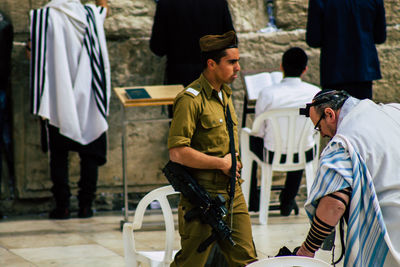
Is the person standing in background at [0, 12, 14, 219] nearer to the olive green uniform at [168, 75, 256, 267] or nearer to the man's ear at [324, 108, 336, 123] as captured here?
the olive green uniform at [168, 75, 256, 267]

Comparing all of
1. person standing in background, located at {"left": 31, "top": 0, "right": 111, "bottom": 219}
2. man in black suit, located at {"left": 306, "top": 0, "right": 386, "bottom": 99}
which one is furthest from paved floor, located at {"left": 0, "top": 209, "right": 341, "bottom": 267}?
man in black suit, located at {"left": 306, "top": 0, "right": 386, "bottom": 99}

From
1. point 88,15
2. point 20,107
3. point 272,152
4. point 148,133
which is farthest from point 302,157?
point 20,107

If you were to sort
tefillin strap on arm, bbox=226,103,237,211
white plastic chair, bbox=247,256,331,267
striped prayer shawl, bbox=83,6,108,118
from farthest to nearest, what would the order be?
1. striped prayer shawl, bbox=83,6,108,118
2. tefillin strap on arm, bbox=226,103,237,211
3. white plastic chair, bbox=247,256,331,267

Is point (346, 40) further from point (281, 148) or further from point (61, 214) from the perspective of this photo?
point (61, 214)

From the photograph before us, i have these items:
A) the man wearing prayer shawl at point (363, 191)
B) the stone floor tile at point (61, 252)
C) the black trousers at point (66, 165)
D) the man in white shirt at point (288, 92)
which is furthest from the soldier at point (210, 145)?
the black trousers at point (66, 165)

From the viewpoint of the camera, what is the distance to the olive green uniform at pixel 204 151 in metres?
3.33

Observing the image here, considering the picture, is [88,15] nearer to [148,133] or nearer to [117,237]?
[148,133]

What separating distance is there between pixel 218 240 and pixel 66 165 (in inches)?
115

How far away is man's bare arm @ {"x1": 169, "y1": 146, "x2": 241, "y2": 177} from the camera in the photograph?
3330mm

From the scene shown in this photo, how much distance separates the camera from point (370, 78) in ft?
18.9

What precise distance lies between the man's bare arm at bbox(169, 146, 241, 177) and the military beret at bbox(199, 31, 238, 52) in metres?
0.58

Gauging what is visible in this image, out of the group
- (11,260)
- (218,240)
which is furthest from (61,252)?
(218,240)

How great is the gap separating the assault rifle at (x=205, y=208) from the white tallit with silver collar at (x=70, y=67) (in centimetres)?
267

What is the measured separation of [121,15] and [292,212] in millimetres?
2383
